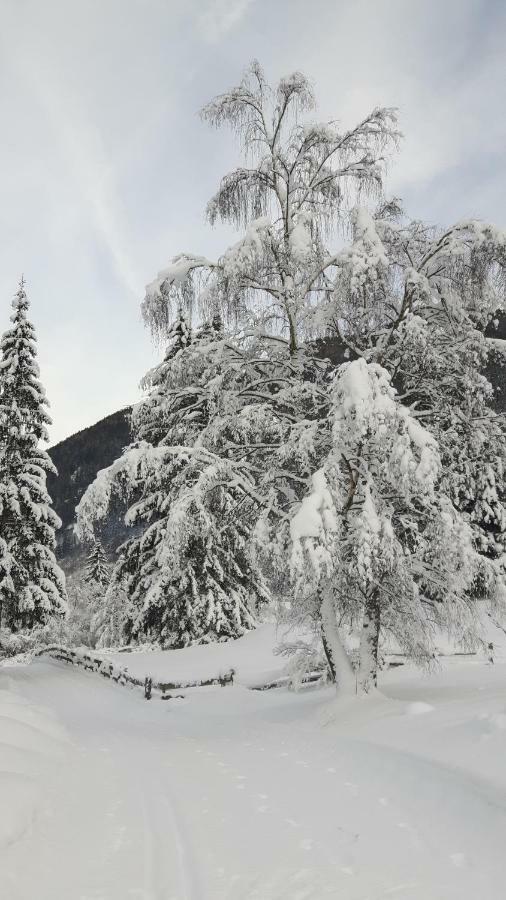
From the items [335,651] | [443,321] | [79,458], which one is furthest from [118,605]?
[79,458]

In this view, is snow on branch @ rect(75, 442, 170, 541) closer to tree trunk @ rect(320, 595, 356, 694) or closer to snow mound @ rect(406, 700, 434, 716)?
tree trunk @ rect(320, 595, 356, 694)

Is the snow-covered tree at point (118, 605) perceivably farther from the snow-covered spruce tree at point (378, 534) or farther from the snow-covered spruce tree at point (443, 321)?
the snow-covered spruce tree at point (443, 321)

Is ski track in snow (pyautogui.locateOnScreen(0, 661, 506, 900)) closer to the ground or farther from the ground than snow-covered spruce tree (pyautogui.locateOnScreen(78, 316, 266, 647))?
closer to the ground

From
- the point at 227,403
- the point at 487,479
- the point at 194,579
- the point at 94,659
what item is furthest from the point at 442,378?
the point at 94,659

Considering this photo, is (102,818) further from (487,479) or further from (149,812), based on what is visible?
(487,479)

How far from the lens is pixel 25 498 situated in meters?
21.6

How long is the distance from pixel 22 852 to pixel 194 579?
56.2 ft

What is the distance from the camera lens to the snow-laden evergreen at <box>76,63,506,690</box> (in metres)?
9.04

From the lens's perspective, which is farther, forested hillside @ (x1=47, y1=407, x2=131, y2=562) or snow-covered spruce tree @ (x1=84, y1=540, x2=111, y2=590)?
forested hillside @ (x1=47, y1=407, x2=131, y2=562)

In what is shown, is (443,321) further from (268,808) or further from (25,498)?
(25,498)

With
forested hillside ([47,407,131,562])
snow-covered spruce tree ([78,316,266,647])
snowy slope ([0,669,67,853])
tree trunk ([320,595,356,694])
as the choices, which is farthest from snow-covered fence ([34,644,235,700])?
forested hillside ([47,407,131,562])

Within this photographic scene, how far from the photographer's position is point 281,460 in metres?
10.2

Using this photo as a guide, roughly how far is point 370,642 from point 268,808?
16.2 feet

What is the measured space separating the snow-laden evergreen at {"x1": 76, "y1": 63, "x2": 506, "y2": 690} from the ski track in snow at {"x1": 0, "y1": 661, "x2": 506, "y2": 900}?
2.24m
